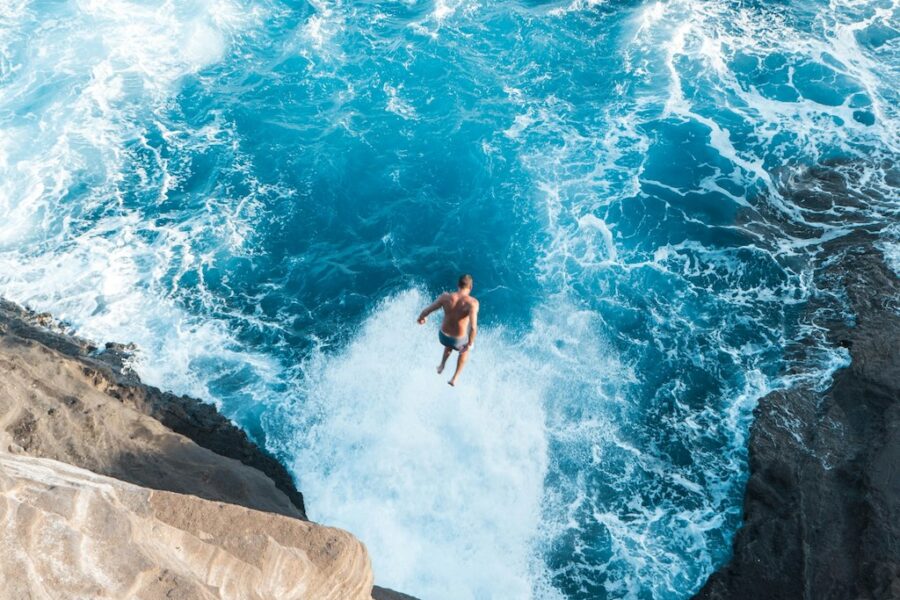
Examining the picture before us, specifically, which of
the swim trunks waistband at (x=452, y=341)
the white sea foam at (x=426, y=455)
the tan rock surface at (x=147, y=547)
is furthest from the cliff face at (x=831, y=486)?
the tan rock surface at (x=147, y=547)

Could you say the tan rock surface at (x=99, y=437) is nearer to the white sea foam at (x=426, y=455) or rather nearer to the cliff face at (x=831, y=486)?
the white sea foam at (x=426, y=455)

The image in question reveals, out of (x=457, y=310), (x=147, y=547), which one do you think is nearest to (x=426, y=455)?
(x=457, y=310)

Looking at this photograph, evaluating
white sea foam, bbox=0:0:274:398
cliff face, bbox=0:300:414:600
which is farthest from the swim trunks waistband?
white sea foam, bbox=0:0:274:398

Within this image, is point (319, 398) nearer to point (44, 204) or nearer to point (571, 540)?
point (571, 540)

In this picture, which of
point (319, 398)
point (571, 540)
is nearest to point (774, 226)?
point (571, 540)

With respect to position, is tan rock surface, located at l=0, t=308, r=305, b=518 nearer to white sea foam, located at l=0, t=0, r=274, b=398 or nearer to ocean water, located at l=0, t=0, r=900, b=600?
ocean water, located at l=0, t=0, r=900, b=600

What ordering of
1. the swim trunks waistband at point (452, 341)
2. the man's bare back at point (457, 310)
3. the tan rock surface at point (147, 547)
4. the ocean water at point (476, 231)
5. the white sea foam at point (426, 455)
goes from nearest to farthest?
1. the tan rock surface at point (147, 547)
2. the man's bare back at point (457, 310)
3. the swim trunks waistband at point (452, 341)
4. the white sea foam at point (426, 455)
5. the ocean water at point (476, 231)

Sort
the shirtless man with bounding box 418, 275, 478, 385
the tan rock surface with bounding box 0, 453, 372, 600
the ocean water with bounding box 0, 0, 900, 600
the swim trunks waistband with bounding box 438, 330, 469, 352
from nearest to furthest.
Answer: the tan rock surface with bounding box 0, 453, 372, 600 < the shirtless man with bounding box 418, 275, 478, 385 < the swim trunks waistband with bounding box 438, 330, 469, 352 < the ocean water with bounding box 0, 0, 900, 600
